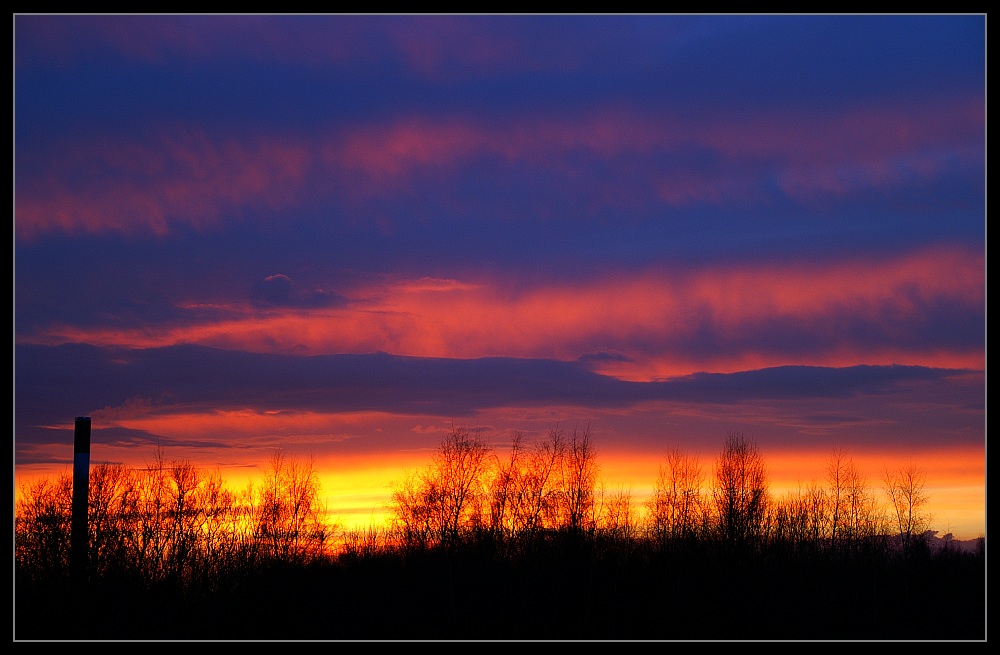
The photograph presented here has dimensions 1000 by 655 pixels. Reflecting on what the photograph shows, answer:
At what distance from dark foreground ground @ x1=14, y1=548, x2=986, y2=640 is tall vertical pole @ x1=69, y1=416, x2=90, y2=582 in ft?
3.56

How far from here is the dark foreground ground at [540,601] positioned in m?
25.6

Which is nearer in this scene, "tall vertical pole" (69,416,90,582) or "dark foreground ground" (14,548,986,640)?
"tall vertical pole" (69,416,90,582)

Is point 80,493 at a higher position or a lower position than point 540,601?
higher

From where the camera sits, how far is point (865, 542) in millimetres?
49625

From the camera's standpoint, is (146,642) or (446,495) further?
(446,495)

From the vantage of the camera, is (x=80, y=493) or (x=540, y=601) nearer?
(x=80, y=493)

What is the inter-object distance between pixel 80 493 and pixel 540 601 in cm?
1844

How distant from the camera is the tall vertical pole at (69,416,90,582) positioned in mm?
21266

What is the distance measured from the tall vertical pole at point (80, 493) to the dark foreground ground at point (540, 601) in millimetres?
1084

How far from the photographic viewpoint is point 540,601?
1351 inches
